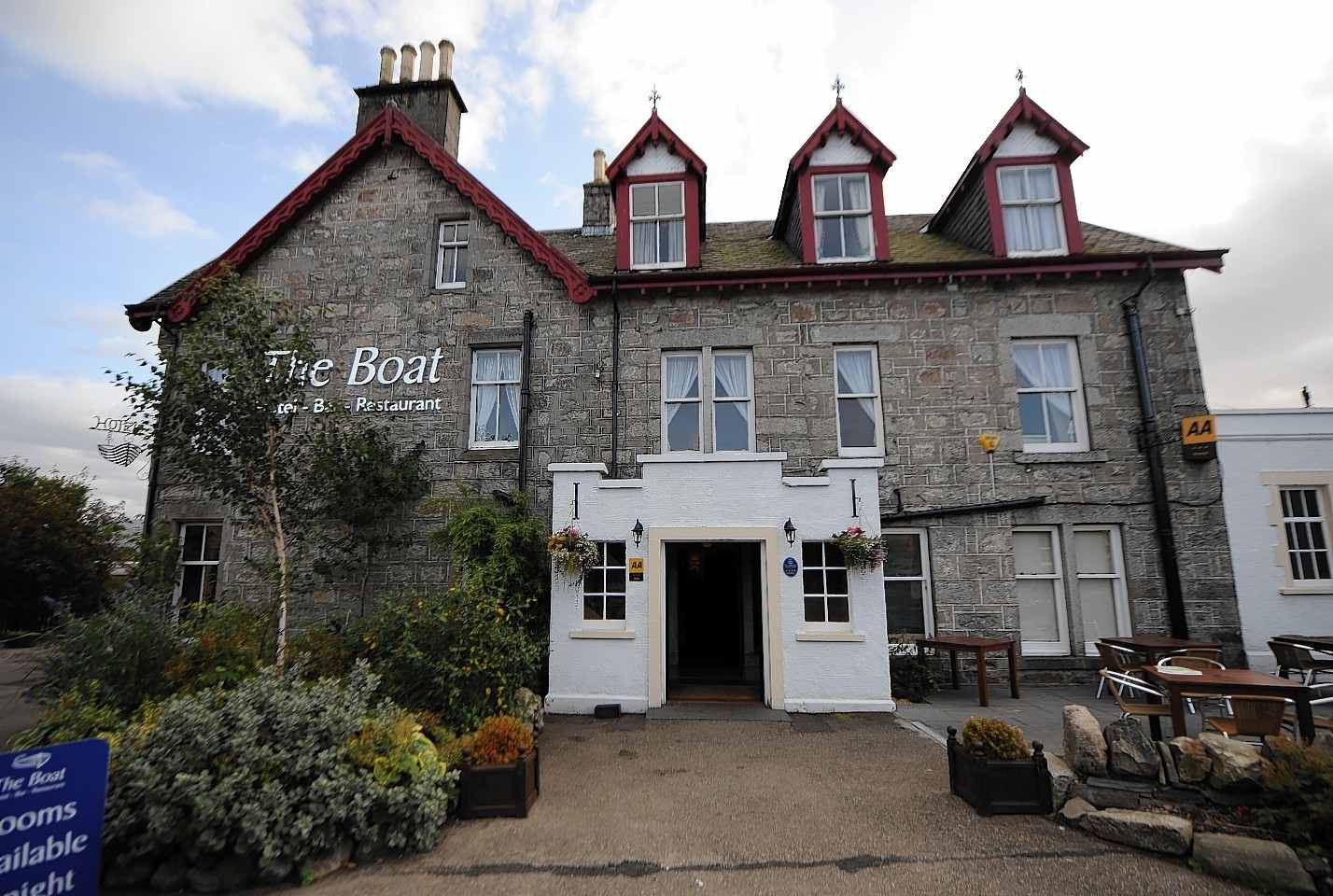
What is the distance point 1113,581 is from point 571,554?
966 centimetres

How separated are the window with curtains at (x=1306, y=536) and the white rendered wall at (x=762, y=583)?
7.78 meters

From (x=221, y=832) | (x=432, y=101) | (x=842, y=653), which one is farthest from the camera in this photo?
(x=432, y=101)

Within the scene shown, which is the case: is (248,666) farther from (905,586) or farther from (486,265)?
(905,586)

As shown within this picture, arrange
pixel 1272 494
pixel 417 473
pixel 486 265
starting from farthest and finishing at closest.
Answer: pixel 486 265 < pixel 417 473 < pixel 1272 494

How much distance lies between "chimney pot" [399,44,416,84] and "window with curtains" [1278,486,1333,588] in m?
20.0

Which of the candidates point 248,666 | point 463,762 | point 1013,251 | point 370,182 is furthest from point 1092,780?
point 370,182

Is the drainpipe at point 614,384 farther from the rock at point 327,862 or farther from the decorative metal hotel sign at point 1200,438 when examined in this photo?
the decorative metal hotel sign at point 1200,438

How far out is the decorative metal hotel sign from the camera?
11.0 m

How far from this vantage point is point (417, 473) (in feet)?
38.4

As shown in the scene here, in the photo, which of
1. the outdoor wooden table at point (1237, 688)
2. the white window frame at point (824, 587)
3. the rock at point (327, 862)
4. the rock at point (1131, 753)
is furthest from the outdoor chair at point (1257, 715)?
the rock at point (327, 862)

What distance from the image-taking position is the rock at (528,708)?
7877mm

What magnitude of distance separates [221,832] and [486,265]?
34.3ft

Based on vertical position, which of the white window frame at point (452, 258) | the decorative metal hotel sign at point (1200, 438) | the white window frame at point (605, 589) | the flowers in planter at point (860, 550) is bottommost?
the white window frame at point (605, 589)

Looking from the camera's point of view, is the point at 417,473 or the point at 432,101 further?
the point at 432,101
